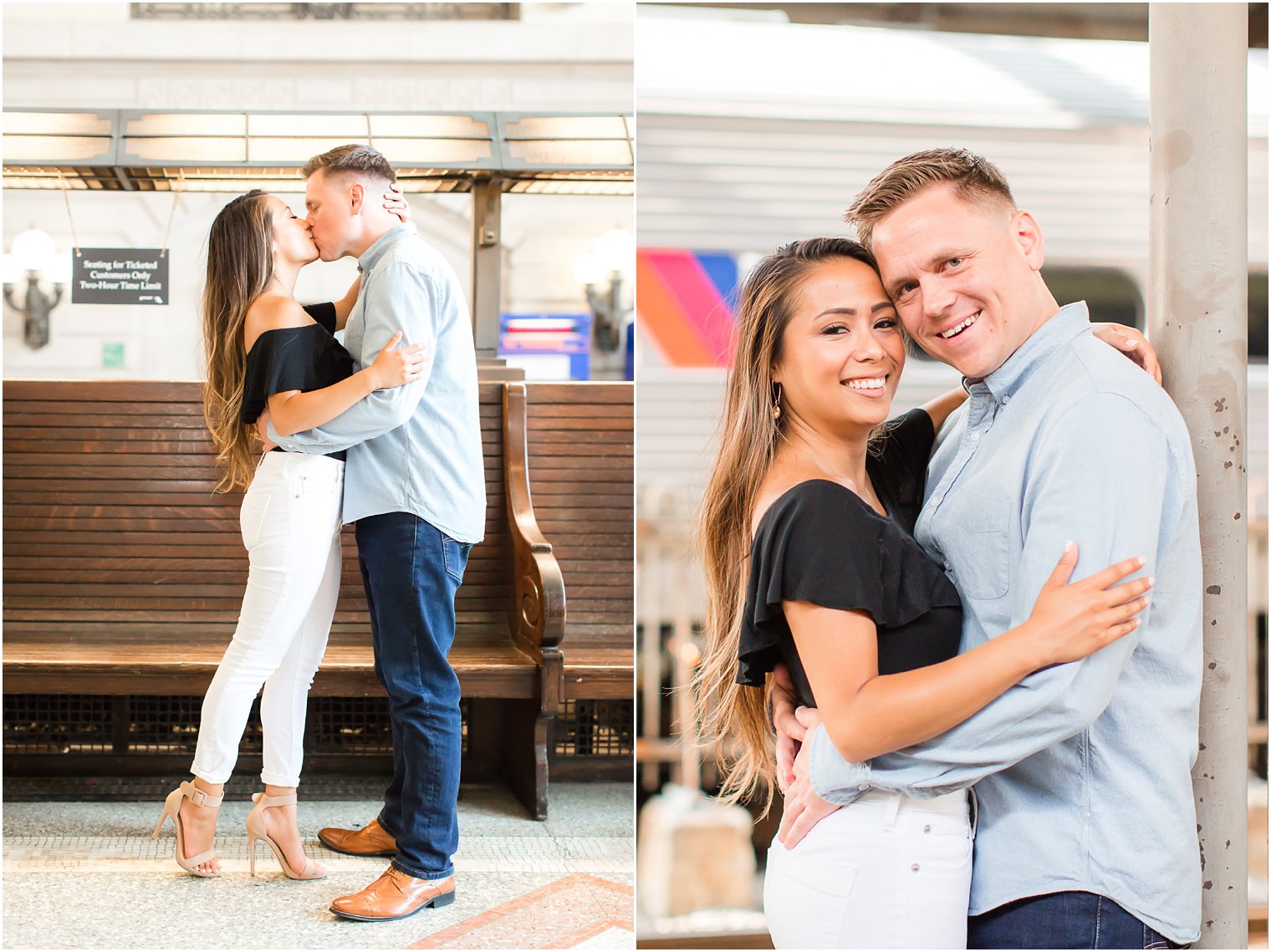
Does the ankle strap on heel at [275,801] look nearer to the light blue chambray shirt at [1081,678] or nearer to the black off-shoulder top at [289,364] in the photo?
the black off-shoulder top at [289,364]

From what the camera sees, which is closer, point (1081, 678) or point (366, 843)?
point (1081, 678)

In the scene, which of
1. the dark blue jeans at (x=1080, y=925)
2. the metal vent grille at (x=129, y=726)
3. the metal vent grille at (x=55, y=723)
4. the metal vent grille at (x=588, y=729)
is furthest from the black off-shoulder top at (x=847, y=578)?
the metal vent grille at (x=55, y=723)

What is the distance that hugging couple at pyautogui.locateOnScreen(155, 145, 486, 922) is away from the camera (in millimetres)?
2180

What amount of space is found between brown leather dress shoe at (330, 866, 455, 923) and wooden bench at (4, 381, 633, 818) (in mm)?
716

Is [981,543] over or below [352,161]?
below

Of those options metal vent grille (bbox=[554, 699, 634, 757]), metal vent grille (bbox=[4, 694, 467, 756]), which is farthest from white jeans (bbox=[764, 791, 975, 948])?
metal vent grille (bbox=[4, 694, 467, 756])

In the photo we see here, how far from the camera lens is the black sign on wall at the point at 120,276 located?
126 inches

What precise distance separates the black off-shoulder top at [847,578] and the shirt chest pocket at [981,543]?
3 cm

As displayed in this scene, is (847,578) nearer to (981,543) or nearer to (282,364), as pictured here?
(981,543)

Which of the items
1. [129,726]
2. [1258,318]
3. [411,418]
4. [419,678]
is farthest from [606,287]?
[419,678]

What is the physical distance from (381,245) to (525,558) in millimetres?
966

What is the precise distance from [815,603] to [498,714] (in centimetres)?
216

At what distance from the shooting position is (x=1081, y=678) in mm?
1029

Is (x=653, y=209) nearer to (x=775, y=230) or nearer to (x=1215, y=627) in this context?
(x=775, y=230)
